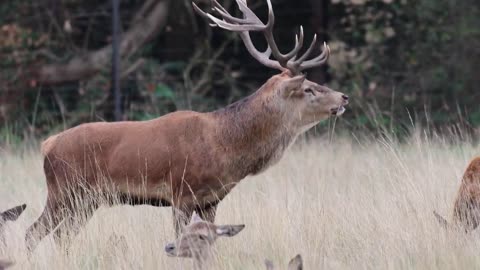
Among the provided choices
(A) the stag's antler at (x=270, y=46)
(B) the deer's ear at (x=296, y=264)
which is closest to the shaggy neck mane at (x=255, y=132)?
(A) the stag's antler at (x=270, y=46)

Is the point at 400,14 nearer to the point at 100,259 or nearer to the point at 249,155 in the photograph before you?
the point at 249,155

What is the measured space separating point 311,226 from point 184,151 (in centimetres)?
93

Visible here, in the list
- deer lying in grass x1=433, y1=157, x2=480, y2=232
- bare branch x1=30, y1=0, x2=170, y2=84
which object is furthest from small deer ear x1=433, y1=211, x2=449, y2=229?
bare branch x1=30, y1=0, x2=170, y2=84

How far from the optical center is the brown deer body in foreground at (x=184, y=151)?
7199 millimetres

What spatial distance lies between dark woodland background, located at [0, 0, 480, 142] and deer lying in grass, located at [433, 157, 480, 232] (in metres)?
6.55

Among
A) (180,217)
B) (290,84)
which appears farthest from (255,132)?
(180,217)

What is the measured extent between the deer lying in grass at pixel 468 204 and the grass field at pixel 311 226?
0.35 ft

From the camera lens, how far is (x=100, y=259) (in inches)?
248

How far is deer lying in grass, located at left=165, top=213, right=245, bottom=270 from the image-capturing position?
556 centimetres

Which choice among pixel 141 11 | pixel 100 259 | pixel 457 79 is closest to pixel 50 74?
pixel 141 11

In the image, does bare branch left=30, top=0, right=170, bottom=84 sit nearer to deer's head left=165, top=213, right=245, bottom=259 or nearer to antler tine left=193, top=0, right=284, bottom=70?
antler tine left=193, top=0, right=284, bottom=70

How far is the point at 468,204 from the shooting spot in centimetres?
656

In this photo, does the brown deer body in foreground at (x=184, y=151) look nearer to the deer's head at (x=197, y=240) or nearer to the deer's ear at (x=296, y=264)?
the deer's head at (x=197, y=240)

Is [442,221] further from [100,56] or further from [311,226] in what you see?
[100,56]
